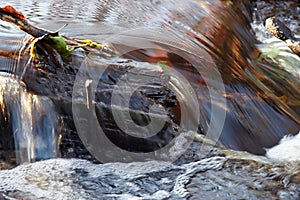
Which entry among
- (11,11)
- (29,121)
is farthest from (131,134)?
(11,11)

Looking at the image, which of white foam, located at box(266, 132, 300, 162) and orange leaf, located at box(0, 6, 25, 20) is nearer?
orange leaf, located at box(0, 6, 25, 20)

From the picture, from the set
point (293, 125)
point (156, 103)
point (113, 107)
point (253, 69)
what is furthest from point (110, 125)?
point (253, 69)

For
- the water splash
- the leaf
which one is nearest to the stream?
the water splash

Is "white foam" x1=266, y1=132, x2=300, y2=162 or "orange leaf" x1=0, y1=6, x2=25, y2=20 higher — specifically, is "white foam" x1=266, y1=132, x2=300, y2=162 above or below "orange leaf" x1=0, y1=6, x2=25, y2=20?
below

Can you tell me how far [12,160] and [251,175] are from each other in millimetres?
1246

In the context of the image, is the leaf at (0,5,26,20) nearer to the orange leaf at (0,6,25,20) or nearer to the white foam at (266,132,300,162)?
the orange leaf at (0,6,25,20)

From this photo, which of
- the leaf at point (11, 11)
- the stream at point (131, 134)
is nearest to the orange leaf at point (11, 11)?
the leaf at point (11, 11)

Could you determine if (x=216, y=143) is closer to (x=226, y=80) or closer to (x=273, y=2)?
(x=226, y=80)

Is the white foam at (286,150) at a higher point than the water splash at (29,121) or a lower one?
lower

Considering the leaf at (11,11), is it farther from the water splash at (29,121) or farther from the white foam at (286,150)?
the white foam at (286,150)

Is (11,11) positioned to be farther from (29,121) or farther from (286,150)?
(286,150)

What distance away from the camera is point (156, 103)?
2.73 meters

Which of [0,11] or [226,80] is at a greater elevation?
[0,11]

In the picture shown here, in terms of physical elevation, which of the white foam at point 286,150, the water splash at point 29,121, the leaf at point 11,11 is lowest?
the white foam at point 286,150
